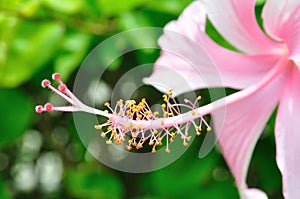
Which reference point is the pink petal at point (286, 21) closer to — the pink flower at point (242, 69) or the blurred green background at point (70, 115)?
the pink flower at point (242, 69)

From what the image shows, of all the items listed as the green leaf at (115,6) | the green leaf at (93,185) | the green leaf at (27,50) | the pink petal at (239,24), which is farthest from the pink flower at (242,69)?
the green leaf at (93,185)

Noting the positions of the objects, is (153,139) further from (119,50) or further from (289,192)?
(119,50)

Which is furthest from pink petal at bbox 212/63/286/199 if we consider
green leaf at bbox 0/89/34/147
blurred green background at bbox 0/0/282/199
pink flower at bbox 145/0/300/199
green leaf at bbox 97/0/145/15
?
green leaf at bbox 0/89/34/147

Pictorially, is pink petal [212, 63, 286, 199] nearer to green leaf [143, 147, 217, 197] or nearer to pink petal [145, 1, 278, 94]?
pink petal [145, 1, 278, 94]

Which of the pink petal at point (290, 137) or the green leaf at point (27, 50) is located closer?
the pink petal at point (290, 137)

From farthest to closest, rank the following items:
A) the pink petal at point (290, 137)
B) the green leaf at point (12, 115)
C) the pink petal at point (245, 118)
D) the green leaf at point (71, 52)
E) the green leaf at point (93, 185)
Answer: the green leaf at point (93, 185)
the green leaf at point (12, 115)
the green leaf at point (71, 52)
the pink petal at point (245, 118)
the pink petal at point (290, 137)

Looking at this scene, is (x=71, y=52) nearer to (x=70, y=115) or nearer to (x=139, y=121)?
(x=139, y=121)

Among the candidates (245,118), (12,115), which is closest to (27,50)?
(12,115)
